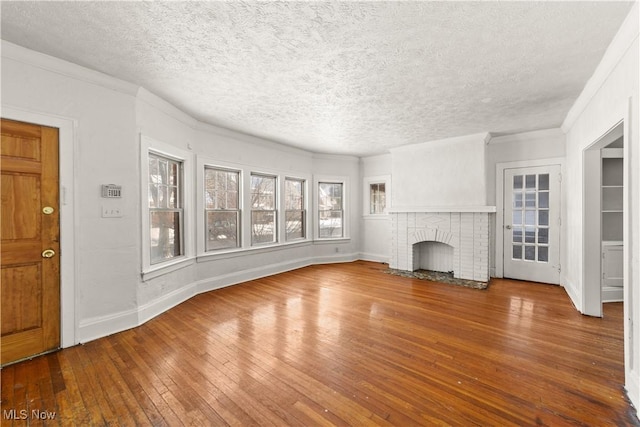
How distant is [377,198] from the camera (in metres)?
7.13

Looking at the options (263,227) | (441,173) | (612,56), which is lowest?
(263,227)

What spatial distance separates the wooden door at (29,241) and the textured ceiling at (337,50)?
870 mm

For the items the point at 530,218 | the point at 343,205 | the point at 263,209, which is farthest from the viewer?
the point at 343,205

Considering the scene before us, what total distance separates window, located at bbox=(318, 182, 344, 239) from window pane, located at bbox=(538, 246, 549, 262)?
3.97 meters

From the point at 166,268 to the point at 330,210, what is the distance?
A: 13.5 ft

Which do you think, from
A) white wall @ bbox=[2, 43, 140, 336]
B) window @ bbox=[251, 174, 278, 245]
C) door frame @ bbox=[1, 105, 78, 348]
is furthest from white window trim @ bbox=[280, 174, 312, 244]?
door frame @ bbox=[1, 105, 78, 348]

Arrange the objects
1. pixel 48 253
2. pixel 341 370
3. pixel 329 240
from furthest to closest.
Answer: pixel 329 240 → pixel 48 253 → pixel 341 370

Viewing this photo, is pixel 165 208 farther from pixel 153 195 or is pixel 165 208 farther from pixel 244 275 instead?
pixel 244 275

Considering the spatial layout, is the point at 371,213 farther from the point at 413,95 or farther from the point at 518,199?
the point at 413,95

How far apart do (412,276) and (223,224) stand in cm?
371

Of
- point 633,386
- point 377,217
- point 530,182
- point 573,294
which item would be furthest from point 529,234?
point 633,386

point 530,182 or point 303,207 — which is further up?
point 530,182

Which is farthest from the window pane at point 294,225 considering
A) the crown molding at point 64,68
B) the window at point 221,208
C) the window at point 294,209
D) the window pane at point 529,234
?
the window pane at point 529,234

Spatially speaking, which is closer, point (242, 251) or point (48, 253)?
point (48, 253)
